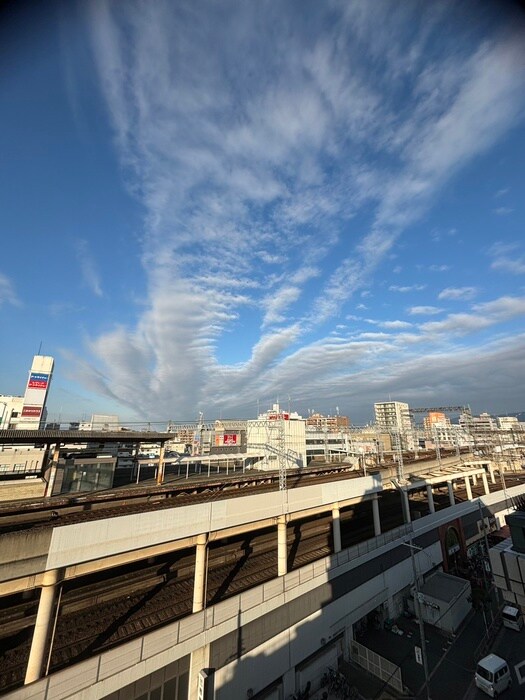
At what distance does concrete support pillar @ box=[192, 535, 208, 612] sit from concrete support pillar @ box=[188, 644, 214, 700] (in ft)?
5.65

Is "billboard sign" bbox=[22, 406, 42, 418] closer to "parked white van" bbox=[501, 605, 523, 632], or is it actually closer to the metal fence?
the metal fence

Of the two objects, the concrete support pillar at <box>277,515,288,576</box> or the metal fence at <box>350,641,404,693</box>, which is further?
the concrete support pillar at <box>277,515,288,576</box>

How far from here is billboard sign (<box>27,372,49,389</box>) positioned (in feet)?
197

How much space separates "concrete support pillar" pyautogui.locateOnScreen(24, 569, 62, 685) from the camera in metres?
10.9

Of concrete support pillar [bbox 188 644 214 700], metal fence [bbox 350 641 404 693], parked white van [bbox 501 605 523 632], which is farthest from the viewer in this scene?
parked white van [bbox 501 605 523 632]

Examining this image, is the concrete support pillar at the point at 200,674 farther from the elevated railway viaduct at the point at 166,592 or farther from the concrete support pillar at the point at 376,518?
the concrete support pillar at the point at 376,518

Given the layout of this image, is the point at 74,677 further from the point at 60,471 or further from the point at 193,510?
the point at 60,471

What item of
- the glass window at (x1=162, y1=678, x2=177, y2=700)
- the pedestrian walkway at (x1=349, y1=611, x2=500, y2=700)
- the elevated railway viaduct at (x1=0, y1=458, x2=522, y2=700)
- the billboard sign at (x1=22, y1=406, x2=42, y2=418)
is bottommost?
the pedestrian walkway at (x1=349, y1=611, x2=500, y2=700)

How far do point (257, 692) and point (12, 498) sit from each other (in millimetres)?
23084

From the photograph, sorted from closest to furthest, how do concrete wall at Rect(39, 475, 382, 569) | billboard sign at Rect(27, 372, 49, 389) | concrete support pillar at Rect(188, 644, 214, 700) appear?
concrete wall at Rect(39, 475, 382, 569) → concrete support pillar at Rect(188, 644, 214, 700) → billboard sign at Rect(27, 372, 49, 389)

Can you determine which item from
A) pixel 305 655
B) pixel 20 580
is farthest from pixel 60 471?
pixel 305 655

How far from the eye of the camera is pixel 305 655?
726 inches

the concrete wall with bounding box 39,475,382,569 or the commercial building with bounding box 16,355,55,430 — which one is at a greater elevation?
the commercial building with bounding box 16,355,55,430

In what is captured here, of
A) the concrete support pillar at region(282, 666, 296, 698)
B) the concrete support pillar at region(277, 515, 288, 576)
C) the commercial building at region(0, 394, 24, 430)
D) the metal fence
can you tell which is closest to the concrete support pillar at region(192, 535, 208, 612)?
the concrete support pillar at region(277, 515, 288, 576)
